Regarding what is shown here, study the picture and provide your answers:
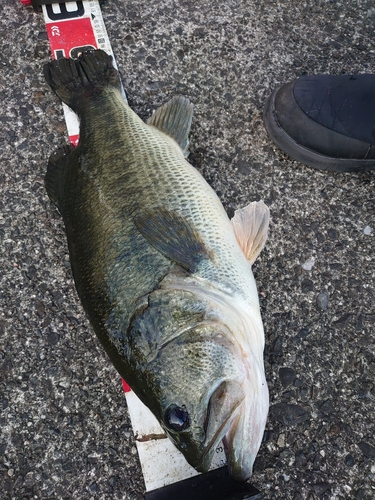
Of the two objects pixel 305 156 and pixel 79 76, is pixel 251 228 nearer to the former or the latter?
pixel 305 156

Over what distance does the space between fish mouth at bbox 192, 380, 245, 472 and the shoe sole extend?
177 cm

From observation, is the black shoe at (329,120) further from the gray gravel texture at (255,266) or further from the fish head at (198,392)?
the fish head at (198,392)

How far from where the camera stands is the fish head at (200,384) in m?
1.70

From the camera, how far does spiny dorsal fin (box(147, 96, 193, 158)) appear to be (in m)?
2.78

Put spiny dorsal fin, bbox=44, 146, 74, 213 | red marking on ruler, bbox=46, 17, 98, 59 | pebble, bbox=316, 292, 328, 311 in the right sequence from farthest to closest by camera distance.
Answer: red marking on ruler, bbox=46, 17, 98, 59 < pebble, bbox=316, 292, 328, 311 < spiny dorsal fin, bbox=44, 146, 74, 213

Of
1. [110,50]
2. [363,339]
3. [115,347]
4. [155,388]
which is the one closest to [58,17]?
Answer: [110,50]

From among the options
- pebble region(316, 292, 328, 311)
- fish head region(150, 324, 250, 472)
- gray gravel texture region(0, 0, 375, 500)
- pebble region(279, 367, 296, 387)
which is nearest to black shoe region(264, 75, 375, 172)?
gray gravel texture region(0, 0, 375, 500)

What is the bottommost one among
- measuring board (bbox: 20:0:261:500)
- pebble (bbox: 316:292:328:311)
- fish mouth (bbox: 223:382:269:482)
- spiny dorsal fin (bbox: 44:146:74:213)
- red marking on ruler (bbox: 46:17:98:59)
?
measuring board (bbox: 20:0:261:500)

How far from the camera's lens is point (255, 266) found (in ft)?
9.05

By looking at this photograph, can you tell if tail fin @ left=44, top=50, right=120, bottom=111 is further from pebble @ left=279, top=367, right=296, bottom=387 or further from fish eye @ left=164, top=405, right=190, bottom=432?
pebble @ left=279, top=367, right=296, bottom=387

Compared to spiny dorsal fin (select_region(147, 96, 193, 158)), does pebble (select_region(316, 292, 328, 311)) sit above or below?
below

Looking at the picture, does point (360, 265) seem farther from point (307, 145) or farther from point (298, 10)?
point (298, 10)

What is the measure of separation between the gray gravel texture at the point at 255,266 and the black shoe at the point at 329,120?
158 millimetres

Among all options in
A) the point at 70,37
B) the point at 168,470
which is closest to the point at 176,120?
the point at 70,37
